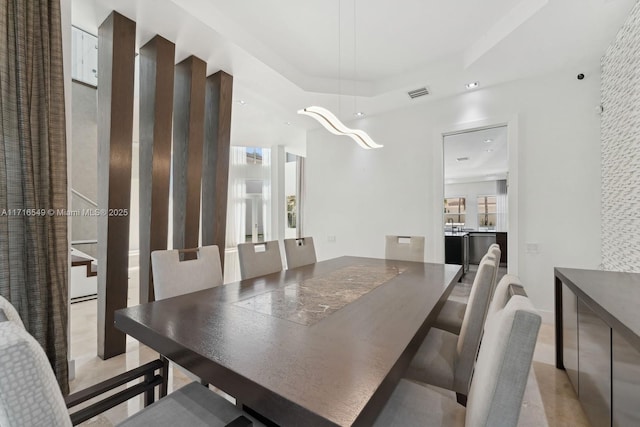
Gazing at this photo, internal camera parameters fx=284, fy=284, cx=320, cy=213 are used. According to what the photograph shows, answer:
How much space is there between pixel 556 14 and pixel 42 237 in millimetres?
4215

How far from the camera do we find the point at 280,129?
5586mm

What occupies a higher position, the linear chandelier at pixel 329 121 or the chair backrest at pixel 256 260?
the linear chandelier at pixel 329 121

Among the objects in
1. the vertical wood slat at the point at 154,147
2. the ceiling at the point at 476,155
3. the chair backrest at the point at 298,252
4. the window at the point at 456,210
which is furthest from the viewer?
the window at the point at 456,210

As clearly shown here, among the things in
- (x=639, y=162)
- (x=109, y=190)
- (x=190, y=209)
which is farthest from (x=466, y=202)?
(x=109, y=190)

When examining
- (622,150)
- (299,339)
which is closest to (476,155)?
(622,150)

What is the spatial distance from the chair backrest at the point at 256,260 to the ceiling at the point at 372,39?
2.03 m

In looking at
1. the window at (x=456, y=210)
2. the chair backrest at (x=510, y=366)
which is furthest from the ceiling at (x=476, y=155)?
the chair backrest at (x=510, y=366)

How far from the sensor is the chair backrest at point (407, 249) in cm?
309

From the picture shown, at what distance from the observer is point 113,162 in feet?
7.95

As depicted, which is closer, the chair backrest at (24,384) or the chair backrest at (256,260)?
the chair backrest at (24,384)

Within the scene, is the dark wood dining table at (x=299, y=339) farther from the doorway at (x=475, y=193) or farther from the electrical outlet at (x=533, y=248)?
the doorway at (x=475, y=193)

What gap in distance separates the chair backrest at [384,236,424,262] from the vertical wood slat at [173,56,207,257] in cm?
214

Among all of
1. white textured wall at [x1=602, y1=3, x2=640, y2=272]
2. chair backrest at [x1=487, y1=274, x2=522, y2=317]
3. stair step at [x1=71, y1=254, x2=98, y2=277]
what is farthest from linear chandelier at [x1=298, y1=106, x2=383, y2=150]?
stair step at [x1=71, y1=254, x2=98, y2=277]

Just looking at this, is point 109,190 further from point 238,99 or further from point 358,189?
point 358,189
